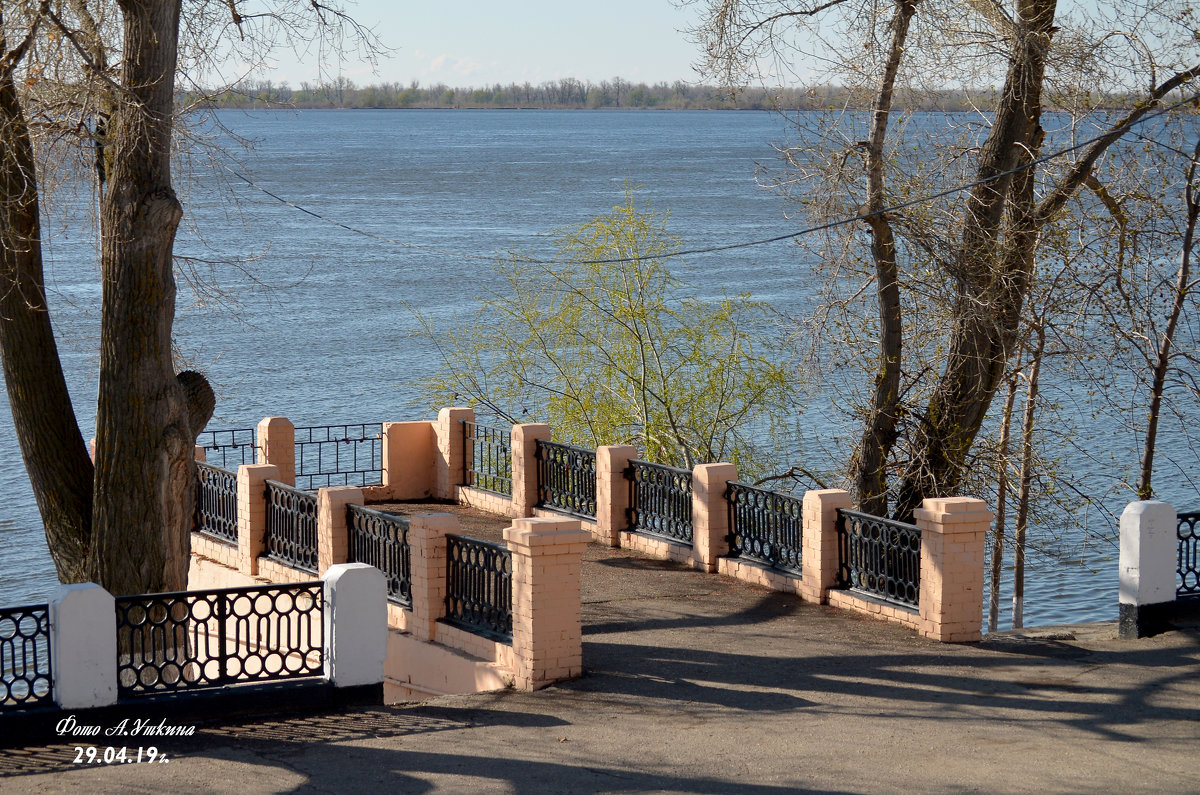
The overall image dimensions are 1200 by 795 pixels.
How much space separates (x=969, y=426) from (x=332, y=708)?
451 inches

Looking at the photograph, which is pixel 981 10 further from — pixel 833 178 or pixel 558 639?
pixel 558 639

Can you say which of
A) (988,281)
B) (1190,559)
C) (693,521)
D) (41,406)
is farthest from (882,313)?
(41,406)

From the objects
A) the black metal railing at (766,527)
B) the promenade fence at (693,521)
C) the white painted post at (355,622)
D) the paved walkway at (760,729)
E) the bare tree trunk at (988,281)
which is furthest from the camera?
the bare tree trunk at (988,281)

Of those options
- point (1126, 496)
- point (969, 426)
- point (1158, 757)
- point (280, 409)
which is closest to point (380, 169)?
point (280, 409)

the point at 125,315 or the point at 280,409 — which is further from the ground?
the point at 125,315

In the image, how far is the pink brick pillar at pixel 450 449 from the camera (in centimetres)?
1808

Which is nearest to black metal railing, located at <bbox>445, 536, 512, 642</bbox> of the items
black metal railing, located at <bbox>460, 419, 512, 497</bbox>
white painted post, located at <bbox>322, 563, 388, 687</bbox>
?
white painted post, located at <bbox>322, 563, 388, 687</bbox>

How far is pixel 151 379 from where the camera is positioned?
1167cm

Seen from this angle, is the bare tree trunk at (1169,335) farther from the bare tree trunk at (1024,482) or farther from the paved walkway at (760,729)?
the paved walkway at (760,729)

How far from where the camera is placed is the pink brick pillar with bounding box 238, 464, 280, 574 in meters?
14.9

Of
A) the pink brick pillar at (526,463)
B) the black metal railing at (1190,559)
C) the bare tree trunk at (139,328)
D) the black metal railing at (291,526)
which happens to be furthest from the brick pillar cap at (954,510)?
the bare tree trunk at (139,328)

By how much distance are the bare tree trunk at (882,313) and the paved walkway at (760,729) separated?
6.43m

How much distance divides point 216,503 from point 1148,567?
420 inches

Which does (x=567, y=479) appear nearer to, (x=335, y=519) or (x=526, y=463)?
(x=526, y=463)
